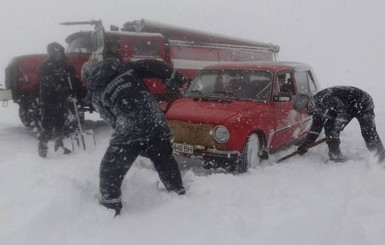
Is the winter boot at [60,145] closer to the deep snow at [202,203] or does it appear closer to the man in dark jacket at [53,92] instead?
the man in dark jacket at [53,92]

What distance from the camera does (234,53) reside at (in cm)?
1231

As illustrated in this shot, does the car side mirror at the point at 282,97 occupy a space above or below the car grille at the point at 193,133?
above

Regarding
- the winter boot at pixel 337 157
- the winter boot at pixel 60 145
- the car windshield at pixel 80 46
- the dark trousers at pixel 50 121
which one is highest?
the car windshield at pixel 80 46

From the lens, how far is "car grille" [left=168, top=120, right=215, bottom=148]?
17.5ft

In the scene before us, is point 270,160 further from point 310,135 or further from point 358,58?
point 358,58

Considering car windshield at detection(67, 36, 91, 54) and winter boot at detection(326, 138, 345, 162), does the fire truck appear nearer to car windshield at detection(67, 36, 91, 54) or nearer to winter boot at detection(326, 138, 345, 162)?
car windshield at detection(67, 36, 91, 54)

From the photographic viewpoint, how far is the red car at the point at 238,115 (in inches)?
209

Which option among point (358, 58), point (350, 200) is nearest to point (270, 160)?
point (350, 200)

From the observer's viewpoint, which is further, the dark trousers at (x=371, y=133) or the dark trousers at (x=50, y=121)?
the dark trousers at (x=50, y=121)

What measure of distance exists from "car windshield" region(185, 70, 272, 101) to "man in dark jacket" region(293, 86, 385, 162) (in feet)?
2.03

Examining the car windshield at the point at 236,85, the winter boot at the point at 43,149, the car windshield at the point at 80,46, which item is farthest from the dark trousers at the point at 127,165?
the car windshield at the point at 80,46

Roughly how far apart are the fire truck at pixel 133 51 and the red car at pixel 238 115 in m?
2.66

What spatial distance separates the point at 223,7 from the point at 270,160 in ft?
218

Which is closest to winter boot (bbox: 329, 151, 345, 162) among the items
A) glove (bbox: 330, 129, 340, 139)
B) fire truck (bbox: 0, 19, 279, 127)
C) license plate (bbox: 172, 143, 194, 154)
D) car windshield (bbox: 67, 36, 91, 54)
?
glove (bbox: 330, 129, 340, 139)
